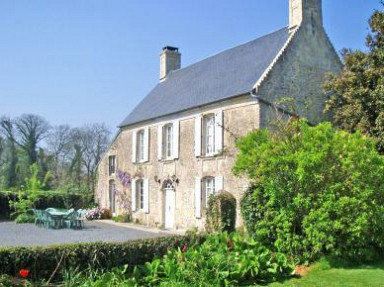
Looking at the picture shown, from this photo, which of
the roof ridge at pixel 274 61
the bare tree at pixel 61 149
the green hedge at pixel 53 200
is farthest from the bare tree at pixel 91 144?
the roof ridge at pixel 274 61

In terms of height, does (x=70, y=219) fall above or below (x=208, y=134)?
below

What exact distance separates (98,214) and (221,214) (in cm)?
1344

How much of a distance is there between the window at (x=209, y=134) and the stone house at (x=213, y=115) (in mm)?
37

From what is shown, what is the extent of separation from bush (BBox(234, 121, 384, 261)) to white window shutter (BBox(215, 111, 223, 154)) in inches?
185

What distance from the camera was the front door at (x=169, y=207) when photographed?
18859 millimetres

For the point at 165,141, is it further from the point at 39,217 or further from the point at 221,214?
the point at 221,214

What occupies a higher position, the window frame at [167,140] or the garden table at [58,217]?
the window frame at [167,140]

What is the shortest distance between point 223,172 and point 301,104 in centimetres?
371

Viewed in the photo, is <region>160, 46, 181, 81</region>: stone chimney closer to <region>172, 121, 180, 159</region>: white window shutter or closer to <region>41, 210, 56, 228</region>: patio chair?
<region>172, 121, 180, 159</region>: white window shutter

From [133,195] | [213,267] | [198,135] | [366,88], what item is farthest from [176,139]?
[213,267]

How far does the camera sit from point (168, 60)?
26.1 m

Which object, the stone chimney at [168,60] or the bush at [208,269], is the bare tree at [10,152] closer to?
the stone chimney at [168,60]

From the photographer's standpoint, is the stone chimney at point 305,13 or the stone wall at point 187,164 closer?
the stone wall at point 187,164

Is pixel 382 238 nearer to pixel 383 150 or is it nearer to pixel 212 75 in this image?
pixel 383 150
